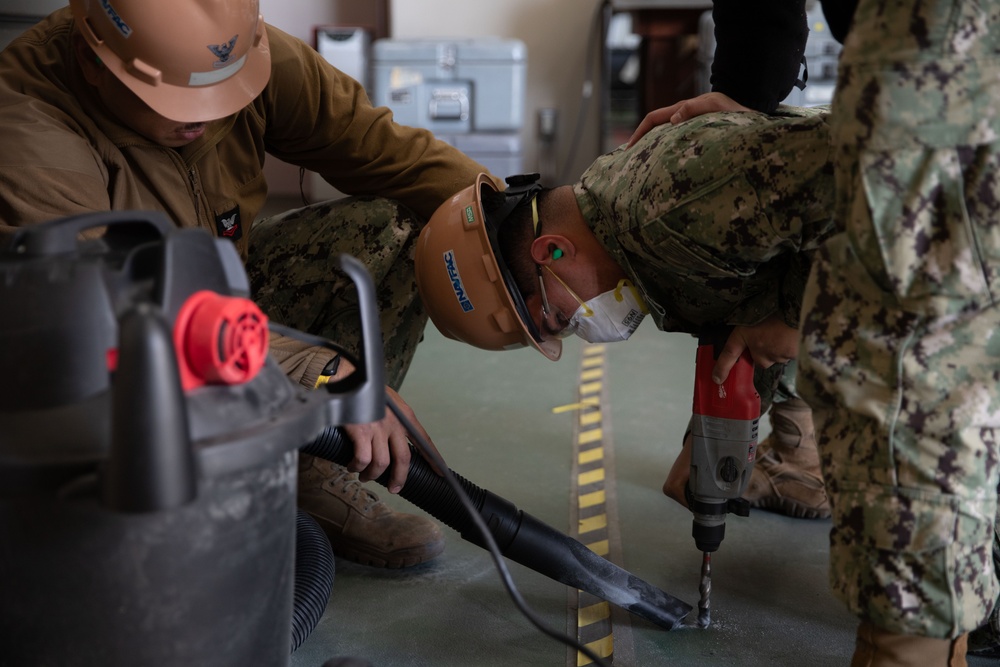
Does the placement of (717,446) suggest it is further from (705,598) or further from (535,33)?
(535,33)

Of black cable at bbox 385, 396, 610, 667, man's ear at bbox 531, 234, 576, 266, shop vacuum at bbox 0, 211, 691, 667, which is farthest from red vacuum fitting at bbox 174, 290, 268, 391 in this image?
man's ear at bbox 531, 234, 576, 266

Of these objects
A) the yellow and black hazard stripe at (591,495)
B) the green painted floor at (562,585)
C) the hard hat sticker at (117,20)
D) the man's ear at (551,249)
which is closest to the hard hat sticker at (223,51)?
the hard hat sticker at (117,20)

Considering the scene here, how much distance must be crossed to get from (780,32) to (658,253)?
18.2 inches

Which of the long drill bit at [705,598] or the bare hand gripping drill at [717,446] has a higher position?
the bare hand gripping drill at [717,446]

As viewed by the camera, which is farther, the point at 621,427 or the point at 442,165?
the point at 621,427

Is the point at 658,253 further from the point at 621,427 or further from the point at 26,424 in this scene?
the point at 621,427

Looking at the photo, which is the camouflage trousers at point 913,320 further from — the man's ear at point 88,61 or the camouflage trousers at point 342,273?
the man's ear at point 88,61

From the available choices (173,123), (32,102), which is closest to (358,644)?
(173,123)

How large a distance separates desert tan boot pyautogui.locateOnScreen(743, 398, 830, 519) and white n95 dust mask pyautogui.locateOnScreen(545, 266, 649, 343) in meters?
0.57

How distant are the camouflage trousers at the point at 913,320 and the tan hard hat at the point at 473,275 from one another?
2.20ft

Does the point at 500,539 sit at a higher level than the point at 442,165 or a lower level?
lower

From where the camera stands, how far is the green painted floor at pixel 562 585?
1548mm

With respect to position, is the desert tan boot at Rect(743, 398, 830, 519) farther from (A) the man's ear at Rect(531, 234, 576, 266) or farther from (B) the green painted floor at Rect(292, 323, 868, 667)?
(A) the man's ear at Rect(531, 234, 576, 266)

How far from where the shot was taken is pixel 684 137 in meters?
1.52
